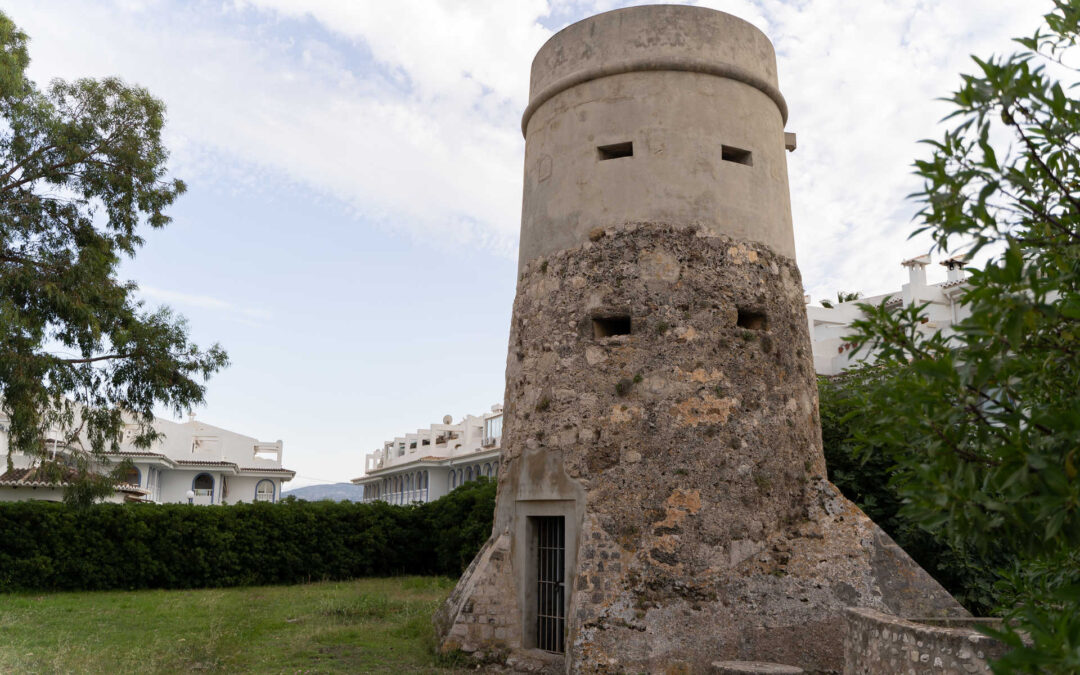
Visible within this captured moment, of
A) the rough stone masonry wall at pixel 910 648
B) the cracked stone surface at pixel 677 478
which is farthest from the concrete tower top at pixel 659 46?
the rough stone masonry wall at pixel 910 648

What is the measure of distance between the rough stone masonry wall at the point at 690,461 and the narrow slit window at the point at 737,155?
1.17 meters

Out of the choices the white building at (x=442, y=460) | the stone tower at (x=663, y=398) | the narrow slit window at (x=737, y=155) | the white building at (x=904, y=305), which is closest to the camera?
the stone tower at (x=663, y=398)

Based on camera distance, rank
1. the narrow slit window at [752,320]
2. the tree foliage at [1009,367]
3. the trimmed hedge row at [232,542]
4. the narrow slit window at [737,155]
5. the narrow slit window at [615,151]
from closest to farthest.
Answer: the tree foliage at [1009,367] → the narrow slit window at [752,320] → the narrow slit window at [615,151] → the narrow slit window at [737,155] → the trimmed hedge row at [232,542]

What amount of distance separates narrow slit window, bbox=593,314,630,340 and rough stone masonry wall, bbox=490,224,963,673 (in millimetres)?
106

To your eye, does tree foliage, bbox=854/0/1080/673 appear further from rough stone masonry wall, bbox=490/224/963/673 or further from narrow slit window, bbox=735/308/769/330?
narrow slit window, bbox=735/308/769/330

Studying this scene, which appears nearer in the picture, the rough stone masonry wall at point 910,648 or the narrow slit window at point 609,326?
the rough stone masonry wall at point 910,648

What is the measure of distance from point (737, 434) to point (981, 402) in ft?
19.9

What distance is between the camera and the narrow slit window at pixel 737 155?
32.4 ft

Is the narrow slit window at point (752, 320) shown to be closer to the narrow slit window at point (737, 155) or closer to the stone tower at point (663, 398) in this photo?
the stone tower at point (663, 398)

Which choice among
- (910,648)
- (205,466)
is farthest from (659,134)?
(205,466)

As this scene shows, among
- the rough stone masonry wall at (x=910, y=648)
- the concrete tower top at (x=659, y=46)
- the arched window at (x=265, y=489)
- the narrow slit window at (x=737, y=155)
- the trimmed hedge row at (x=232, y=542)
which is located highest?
the concrete tower top at (x=659, y=46)

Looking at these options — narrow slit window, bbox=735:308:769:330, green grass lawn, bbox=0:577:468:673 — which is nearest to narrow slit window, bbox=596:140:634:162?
narrow slit window, bbox=735:308:769:330

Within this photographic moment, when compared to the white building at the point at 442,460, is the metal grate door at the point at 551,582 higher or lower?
lower

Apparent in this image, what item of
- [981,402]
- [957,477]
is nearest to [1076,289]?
[981,402]
